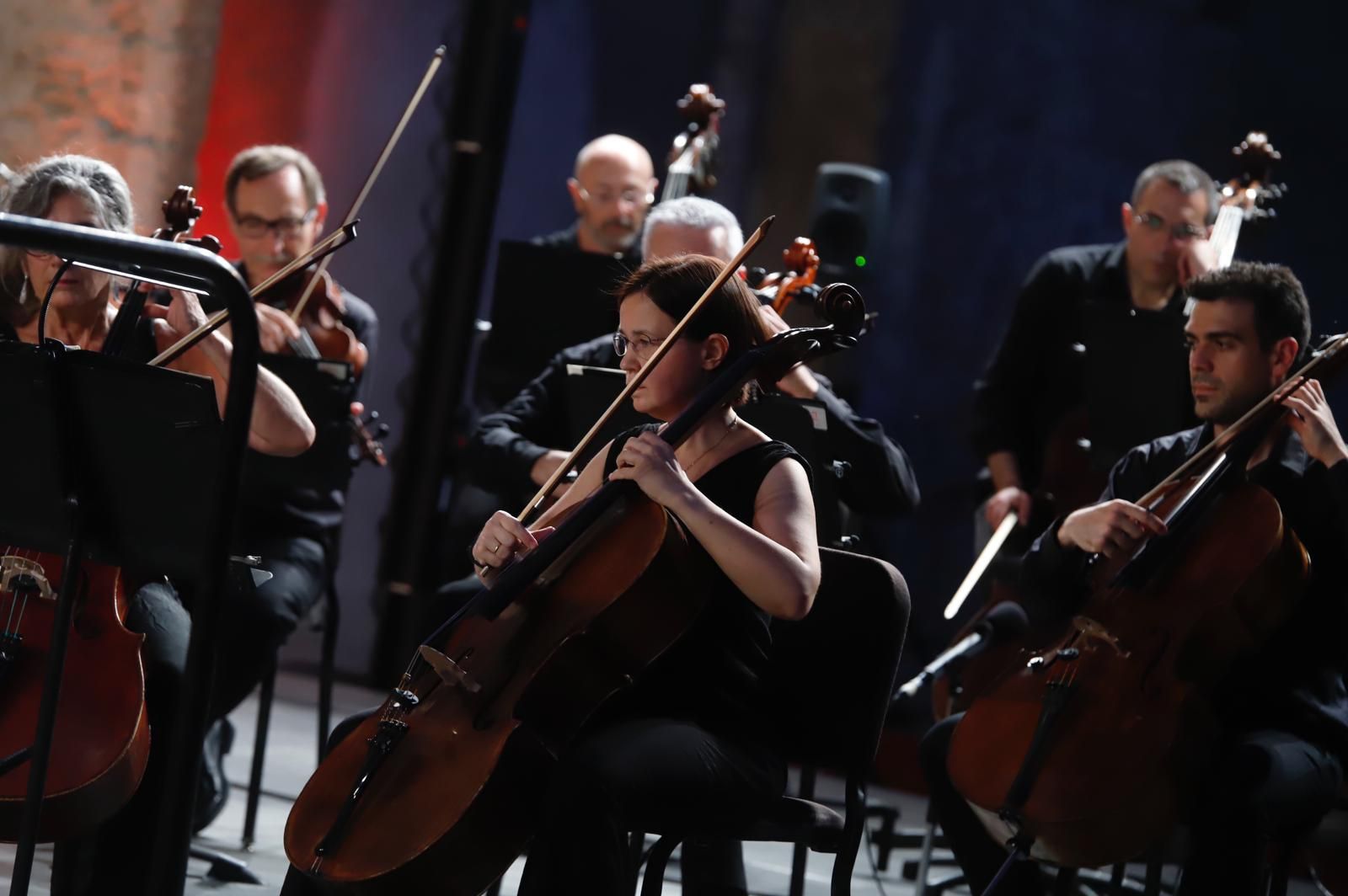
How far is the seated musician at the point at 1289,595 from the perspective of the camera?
7.54 ft

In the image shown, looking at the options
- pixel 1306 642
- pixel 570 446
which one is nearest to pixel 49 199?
pixel 570 446

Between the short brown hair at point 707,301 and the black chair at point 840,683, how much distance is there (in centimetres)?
29

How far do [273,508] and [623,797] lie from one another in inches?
56.1

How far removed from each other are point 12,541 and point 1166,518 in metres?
1.55

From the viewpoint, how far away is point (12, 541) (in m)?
1.91

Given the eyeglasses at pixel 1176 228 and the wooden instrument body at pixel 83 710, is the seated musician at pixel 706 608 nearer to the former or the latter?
the wooden instrument body at pixel 83 710

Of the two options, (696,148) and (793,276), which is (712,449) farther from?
(696,148)

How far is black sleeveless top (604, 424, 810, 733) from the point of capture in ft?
6.72

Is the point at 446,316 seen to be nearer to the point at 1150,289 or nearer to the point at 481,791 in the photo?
the point at 1150,289

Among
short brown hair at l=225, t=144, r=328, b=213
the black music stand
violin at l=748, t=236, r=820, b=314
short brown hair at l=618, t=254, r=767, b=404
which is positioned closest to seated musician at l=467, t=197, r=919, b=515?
violin at l=748, t=236, r=820, b=314

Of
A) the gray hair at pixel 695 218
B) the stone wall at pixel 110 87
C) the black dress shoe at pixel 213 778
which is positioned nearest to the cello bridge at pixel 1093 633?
the gray hair at pixel 695 218

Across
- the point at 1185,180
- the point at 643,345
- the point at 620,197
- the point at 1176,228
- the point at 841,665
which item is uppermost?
the point at 1185,180

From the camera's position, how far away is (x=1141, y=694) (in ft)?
7.50

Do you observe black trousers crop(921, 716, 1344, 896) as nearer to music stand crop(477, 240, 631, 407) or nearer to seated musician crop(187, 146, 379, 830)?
seated musician crop(187, 146, 379, 830)
